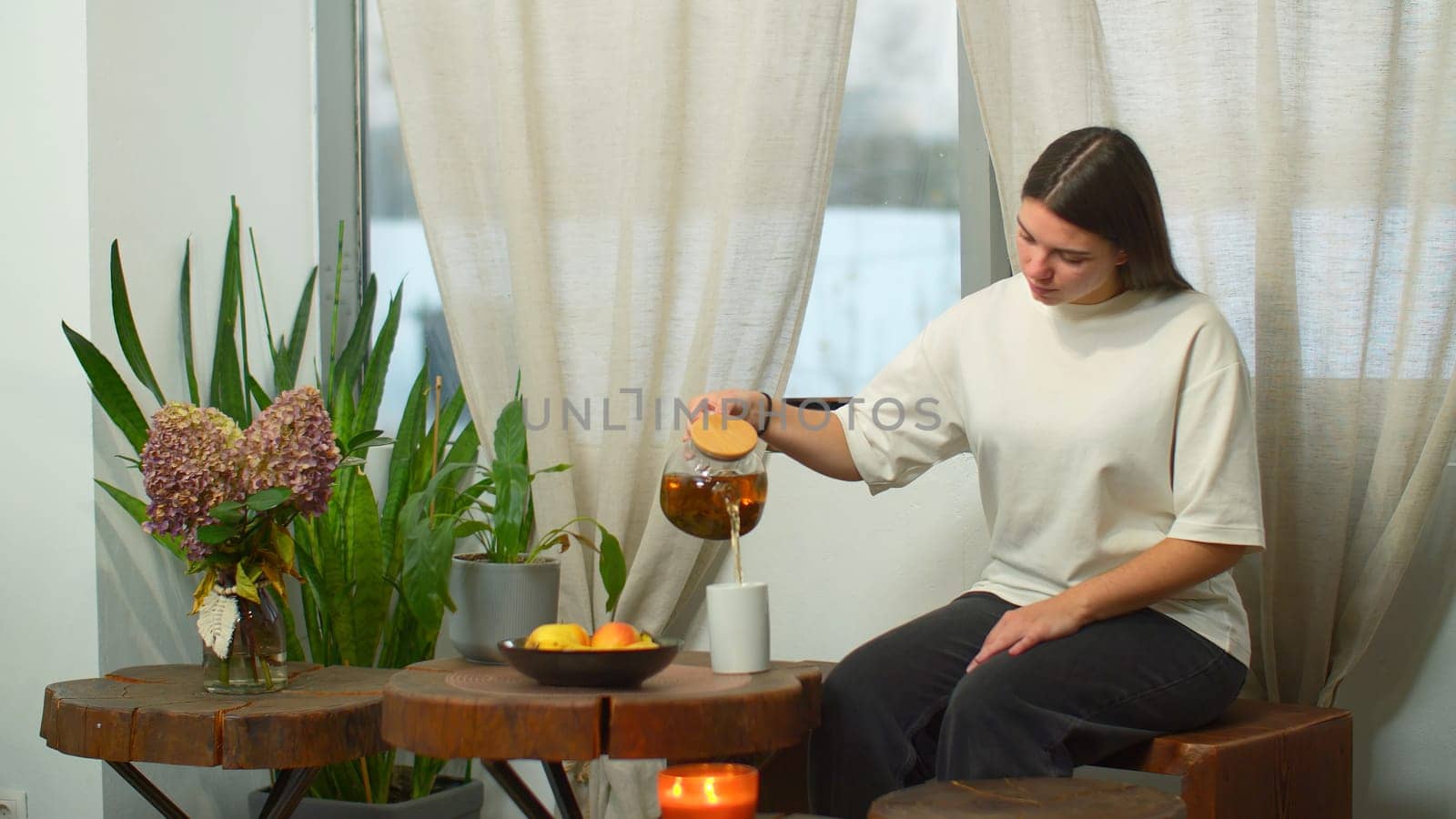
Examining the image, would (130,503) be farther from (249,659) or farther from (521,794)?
(521,794)

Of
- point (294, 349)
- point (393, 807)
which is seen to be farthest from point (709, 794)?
point (294, 349)

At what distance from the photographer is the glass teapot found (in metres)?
1.81

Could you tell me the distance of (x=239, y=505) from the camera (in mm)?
1953

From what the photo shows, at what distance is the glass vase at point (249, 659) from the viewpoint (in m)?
2.02

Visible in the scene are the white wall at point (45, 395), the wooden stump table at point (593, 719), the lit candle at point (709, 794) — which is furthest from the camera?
the white wall at point (45, 395)

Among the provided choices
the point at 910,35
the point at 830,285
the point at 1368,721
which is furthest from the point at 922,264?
the point at 1368,721

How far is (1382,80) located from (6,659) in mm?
2578

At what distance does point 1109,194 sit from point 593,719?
3.20 ft

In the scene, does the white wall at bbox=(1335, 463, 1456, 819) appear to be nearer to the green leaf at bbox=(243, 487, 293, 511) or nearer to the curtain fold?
the curtain fold

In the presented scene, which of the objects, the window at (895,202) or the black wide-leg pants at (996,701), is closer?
the black wide-leg pants at (996,701)

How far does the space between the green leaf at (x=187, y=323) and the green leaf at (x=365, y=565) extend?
35 cm

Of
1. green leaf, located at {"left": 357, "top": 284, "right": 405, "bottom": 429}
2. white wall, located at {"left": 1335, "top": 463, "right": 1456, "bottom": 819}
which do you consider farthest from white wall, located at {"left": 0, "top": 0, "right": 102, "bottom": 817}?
white wall, located at {"left": 1335, "top": 463, "right": 1456, "bottom": 819}

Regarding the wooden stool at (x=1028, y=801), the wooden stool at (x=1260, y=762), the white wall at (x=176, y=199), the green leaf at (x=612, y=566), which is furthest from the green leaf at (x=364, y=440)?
the wooden stool at (x=1028, y=801)
